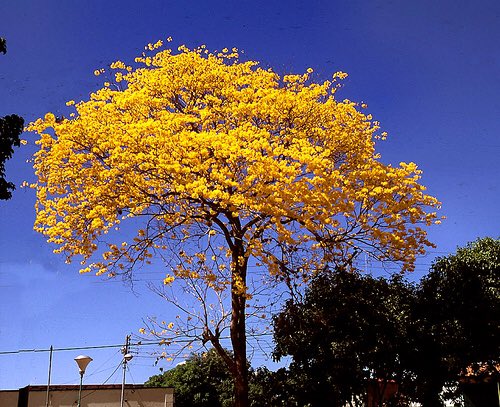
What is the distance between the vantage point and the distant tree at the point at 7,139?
45.1 ft

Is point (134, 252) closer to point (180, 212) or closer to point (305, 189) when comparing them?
point (180, 212)

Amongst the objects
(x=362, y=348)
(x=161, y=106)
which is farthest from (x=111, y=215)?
(x=362, y=348)

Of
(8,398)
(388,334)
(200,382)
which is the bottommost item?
(388,334)

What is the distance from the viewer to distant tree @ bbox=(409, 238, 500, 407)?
60.6 feet

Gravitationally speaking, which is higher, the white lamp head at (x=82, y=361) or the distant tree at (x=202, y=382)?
the distant tree at (x=202, y=382)

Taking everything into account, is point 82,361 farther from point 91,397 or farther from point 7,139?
point 91,397

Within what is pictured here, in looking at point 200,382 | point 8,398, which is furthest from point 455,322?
point 200,382

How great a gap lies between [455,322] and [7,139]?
13290mm

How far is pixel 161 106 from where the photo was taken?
1645 centimetres

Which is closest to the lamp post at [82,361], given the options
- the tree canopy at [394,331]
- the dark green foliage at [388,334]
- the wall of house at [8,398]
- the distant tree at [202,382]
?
the dark green foliage at [388,334]

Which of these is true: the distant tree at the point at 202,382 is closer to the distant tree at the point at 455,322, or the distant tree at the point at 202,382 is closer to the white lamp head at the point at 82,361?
the white lamp head at the point at 82,361

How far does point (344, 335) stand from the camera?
60.6 feet

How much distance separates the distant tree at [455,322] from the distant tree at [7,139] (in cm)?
1199

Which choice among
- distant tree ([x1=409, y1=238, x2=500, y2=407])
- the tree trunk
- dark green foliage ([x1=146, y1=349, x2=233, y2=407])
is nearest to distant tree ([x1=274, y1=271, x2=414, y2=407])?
distant tree ([x1=409, y1=238, x2=500, y2=407])
